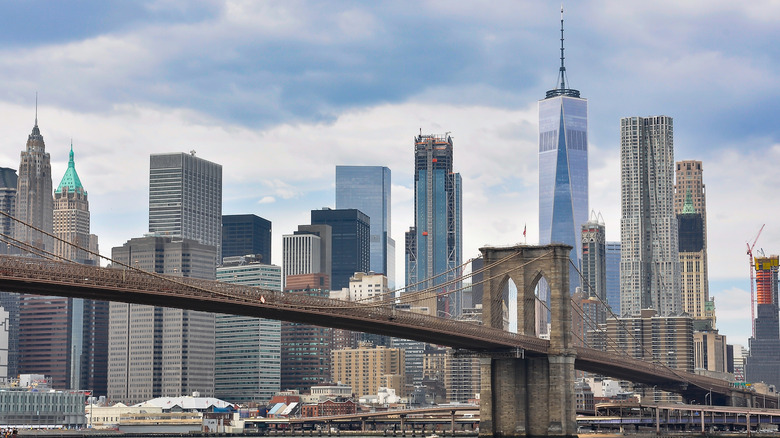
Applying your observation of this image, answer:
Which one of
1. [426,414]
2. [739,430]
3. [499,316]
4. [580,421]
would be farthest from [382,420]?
[499,316]

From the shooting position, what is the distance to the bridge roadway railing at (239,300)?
63.4 metres

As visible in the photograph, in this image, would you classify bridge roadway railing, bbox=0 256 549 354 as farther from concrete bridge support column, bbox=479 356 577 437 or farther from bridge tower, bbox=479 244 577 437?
concrete bridge support column, bbox=479 356 577 437

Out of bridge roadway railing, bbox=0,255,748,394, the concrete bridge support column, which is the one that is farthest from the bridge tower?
bridge roadway railing, bbox=0,255,748,394

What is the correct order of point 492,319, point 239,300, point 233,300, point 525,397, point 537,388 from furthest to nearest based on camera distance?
point 492,319 < point 525,397 < point 537,388 < point 239,300 < point 233,300

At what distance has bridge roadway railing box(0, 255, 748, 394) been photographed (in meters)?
63.4

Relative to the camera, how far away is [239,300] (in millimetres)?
72062

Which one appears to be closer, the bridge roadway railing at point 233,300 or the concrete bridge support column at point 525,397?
the bridge roadway railing at point 233,300

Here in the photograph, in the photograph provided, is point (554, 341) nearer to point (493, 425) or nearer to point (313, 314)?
point (493, 425)

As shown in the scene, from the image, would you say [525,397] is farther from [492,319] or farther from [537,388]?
[492,319]

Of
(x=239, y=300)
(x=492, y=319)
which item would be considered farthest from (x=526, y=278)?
(x=239, y=300)

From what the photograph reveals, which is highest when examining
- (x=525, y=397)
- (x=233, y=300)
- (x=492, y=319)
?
(x=233, y=300)

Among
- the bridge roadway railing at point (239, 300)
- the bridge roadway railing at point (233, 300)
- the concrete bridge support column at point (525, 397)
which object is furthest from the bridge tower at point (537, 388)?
the bridge roadway railing at point (233, 300)

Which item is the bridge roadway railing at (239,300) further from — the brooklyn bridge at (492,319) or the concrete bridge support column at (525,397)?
the concrete bridge support column at (525,397)

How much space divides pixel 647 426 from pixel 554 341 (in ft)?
175
